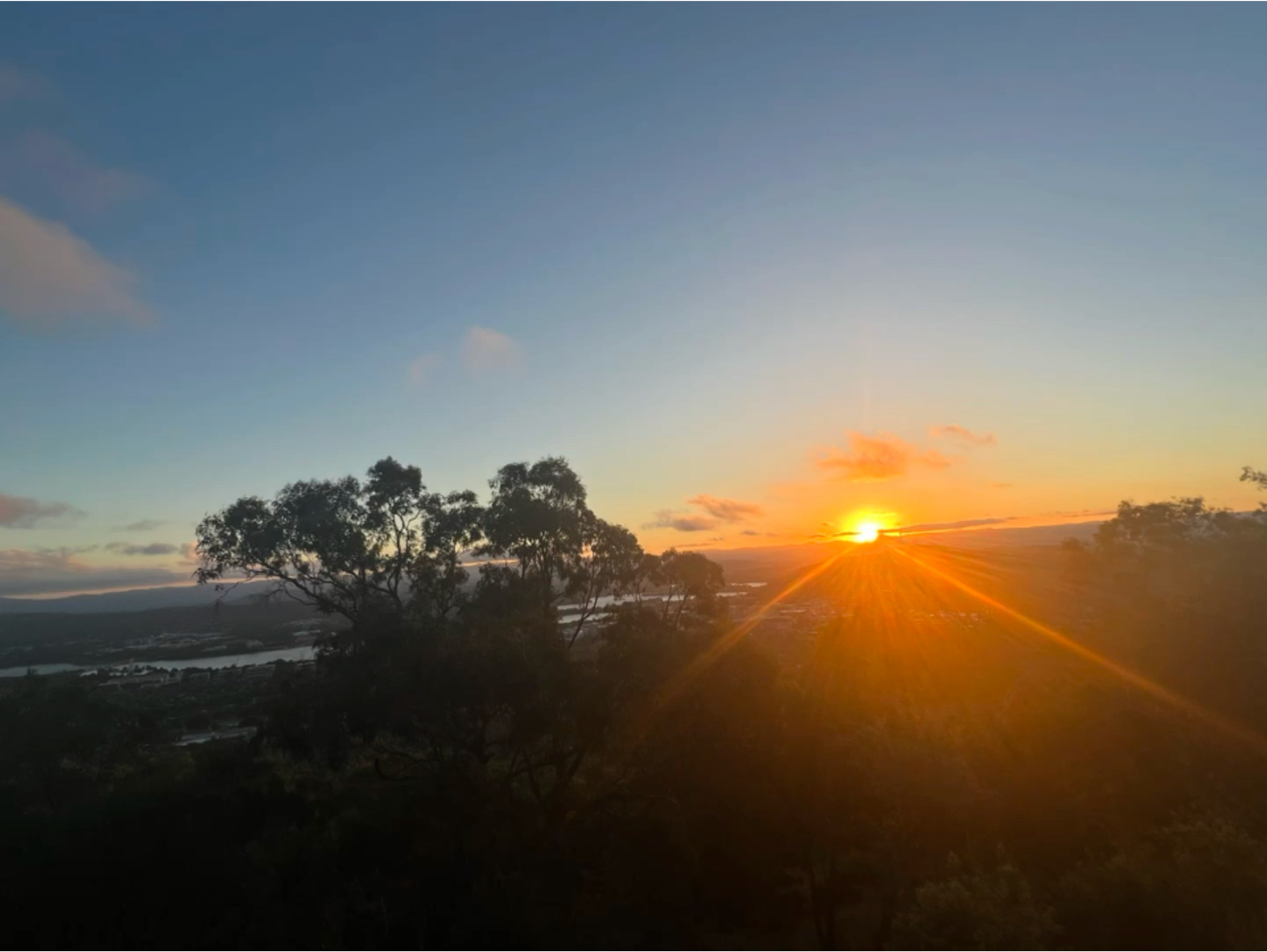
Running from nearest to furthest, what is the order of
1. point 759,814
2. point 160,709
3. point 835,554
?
point 759,814
point 160,709
point 835,554

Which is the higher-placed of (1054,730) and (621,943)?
(1054,730)

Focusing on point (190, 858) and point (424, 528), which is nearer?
point (190, 858)

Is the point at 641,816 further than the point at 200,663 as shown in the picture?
No

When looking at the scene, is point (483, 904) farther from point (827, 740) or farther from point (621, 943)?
point (827, 740)

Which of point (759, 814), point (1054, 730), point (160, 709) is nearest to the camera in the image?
point (759, 814)

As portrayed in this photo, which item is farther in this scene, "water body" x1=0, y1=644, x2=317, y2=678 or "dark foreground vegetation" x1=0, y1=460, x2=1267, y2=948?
"water body" x1=0, y1=644, x2=317, y2=678

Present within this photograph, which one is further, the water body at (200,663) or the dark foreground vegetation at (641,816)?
the water body at (200,663)

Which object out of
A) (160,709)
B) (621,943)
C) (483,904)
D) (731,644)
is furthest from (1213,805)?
(160,709)

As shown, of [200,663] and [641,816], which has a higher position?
[641,816]
